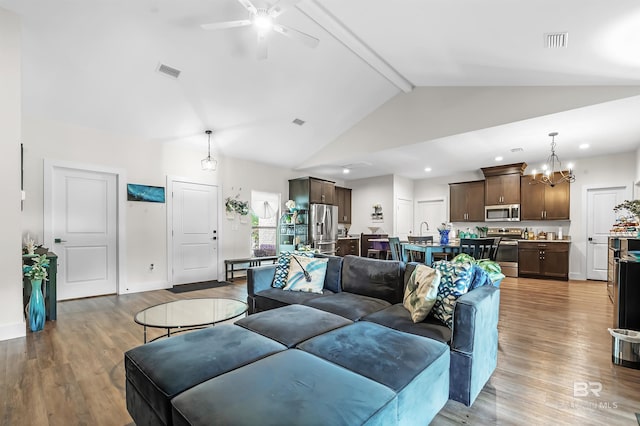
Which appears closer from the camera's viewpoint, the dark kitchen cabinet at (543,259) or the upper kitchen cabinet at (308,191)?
the dark kitchen cabinet at (543,259)

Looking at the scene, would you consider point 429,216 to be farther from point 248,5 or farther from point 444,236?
point 248,5

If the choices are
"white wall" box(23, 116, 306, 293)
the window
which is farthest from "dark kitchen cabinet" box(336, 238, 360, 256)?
"white wall" box(23, 116, 306, 293)

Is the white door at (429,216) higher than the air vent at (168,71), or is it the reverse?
the air vent at (168,71)

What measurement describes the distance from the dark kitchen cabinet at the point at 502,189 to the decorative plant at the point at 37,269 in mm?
8194

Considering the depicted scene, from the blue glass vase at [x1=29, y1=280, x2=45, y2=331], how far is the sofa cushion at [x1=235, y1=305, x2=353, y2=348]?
2.62 meters

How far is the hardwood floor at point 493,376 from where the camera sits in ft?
5.91

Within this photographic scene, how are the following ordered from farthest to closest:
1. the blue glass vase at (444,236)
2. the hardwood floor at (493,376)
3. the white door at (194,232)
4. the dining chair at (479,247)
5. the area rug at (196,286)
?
1. the white door at (194,232)
2. the area rug at (196,286)
3. the blue glass vase at (444,236)
4. the dining chair at (479,247)
5. the hardwood floor at (493,376)

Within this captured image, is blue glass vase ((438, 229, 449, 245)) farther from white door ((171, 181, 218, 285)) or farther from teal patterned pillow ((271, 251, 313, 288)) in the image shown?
white door ((171, 181, 218, 285))

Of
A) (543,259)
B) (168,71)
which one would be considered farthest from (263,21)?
(543,259)

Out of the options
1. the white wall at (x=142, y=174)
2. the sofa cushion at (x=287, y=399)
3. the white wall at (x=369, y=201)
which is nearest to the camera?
the sofa cushion at (x=287, y=399)

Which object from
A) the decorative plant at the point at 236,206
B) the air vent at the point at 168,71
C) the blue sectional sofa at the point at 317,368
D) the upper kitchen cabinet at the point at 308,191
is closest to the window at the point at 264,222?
the decorative plant at the point at 236,206

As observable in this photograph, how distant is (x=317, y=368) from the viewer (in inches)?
55.6

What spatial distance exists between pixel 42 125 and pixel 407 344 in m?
5.42

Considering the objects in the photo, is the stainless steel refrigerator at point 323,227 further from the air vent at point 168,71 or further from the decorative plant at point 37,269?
the decorative plant at point 37,269
